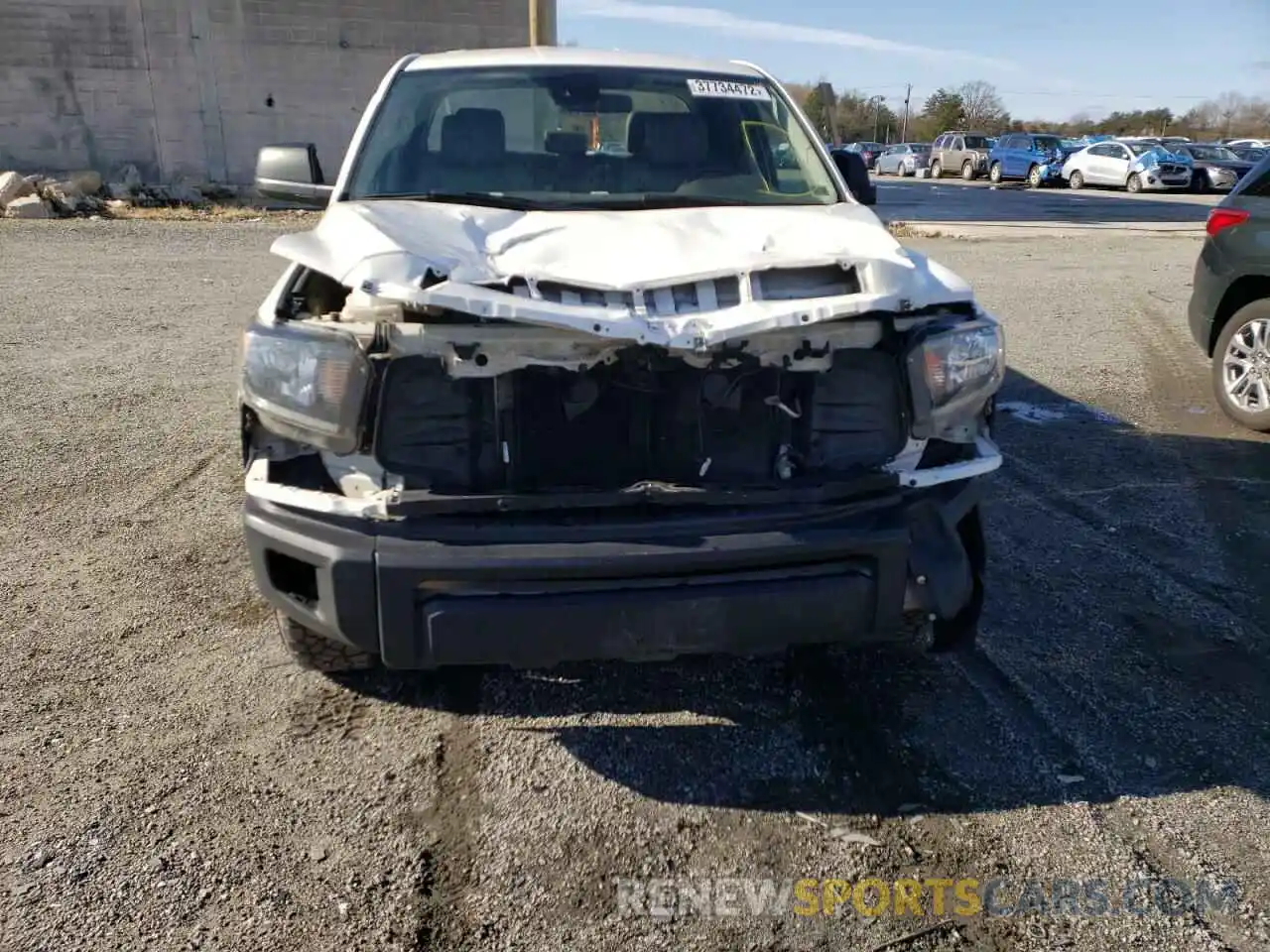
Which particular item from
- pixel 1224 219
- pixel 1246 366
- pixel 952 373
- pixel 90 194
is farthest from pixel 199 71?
pixel 952 373

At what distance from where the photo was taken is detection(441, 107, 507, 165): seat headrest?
3.84m

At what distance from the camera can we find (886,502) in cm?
261

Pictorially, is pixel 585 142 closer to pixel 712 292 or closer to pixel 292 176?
pixel 292 176

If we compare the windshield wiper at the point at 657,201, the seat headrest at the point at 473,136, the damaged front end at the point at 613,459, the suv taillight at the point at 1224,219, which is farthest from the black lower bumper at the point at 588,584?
the suv taillight at the point at 1224,219

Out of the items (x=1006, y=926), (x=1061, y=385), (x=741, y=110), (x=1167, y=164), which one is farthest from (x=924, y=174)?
(x=1006, y=926)

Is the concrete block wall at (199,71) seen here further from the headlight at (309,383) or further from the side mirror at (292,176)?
the headlight at (309,383)

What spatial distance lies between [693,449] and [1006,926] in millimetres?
1340

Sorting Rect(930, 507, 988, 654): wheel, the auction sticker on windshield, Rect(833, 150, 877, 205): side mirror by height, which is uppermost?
the auction sticker on windshield

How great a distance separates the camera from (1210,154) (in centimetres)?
3039

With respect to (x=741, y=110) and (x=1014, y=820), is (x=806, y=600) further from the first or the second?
(x=741, y=110)

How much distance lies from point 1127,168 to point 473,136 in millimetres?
31317

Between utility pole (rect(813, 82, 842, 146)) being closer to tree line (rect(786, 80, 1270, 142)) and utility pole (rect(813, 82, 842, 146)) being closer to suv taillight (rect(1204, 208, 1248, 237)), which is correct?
→ suv taillight (rect(1204, 208, 1248, 237))

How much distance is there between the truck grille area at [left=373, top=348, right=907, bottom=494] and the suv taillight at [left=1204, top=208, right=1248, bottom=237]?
455cm

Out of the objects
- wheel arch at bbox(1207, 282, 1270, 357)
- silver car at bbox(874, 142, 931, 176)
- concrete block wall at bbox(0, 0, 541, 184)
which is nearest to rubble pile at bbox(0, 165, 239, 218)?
concrete block wall at bbox(0, 0, 541, 184)
